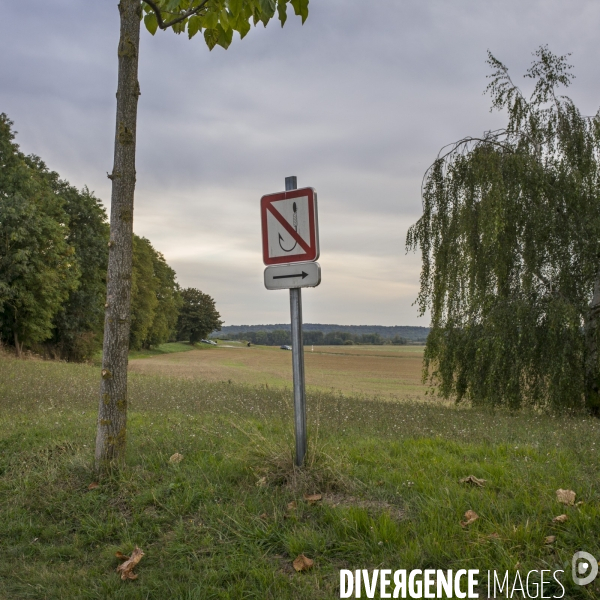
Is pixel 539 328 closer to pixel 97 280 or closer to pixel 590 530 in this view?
pixel 590 530

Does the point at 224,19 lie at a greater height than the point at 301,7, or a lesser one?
greater

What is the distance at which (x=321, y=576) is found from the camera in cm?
308

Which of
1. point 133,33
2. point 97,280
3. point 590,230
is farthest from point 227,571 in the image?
point 97,280

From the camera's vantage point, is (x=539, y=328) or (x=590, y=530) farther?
(x=539, y=328)

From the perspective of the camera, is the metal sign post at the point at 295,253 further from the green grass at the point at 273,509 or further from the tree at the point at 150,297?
the tree at the point at 150,297

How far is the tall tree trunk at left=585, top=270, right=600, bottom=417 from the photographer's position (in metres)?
10.6

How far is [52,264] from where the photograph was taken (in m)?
31.2

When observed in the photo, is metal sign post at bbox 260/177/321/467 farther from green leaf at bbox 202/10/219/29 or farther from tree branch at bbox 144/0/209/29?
tree branch at bbox 144/0/209/29

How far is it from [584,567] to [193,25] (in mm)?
5549

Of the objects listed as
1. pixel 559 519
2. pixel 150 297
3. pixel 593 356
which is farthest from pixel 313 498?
pixel 150 297

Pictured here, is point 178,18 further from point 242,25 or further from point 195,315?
point 195,315

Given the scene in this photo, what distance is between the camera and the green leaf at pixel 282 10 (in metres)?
4.37

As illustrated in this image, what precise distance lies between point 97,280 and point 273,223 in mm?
37480

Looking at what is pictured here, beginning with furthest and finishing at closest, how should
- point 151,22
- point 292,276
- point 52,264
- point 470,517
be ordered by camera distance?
1. point 52,264
2. point 151,22
3. point 292,276
4. point 470,517
